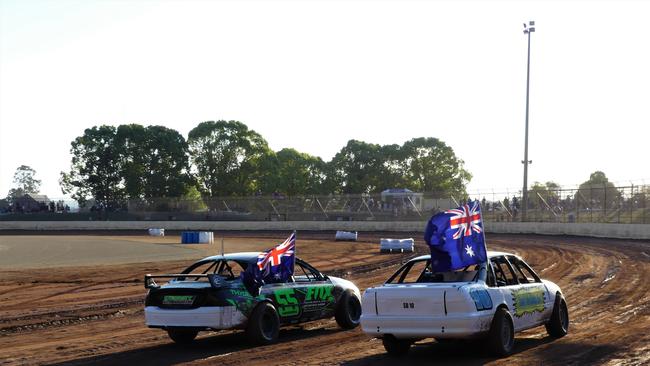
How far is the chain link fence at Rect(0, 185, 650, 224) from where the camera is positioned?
45.8m

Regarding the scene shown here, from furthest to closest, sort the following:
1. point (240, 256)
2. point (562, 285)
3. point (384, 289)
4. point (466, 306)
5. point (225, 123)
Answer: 1. point (225, 123)
2. point (562, 285)
3. point (240, 256)
4. point (384, 289)
5. point (466, 306)

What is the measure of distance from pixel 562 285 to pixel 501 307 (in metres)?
10.3

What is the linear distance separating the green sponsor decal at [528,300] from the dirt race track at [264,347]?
477 millimetres

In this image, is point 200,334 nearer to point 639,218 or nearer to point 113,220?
point 639,218

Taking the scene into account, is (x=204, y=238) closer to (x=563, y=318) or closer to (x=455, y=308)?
(x=563, y=318)

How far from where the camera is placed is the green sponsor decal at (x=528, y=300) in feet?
35.2

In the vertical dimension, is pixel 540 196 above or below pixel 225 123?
below

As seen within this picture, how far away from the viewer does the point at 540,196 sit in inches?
2058

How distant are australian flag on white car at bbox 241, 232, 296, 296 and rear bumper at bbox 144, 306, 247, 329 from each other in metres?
0.51

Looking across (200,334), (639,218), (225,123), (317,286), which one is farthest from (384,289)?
(225,123)

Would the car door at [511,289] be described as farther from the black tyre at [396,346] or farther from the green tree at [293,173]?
the green tree at [293,173]

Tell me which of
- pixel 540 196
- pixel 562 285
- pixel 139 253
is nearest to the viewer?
pixel 562 285

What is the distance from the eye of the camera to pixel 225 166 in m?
99.2

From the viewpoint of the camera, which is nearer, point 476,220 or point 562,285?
point 476,220
